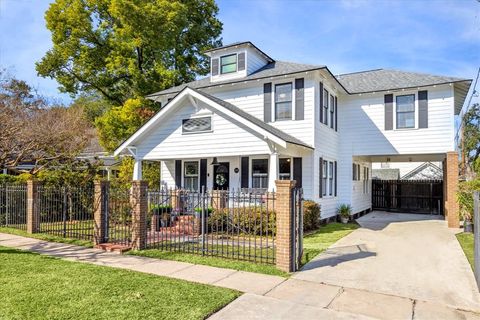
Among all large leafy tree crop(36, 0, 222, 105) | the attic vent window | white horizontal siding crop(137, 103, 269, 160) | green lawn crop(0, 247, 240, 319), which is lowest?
green lawn crop(0, 247, 240, 319)

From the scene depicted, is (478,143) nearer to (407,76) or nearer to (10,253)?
(407,76)

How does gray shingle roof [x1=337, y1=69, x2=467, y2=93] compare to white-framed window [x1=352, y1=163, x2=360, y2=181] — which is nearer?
gray shingle roof [x1=337, y1=69, x2=467, y2=93]

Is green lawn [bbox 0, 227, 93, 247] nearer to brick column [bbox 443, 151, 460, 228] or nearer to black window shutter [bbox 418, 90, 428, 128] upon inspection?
brick column [bbox 443, 151, 460, 228]

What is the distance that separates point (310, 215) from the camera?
13109mm

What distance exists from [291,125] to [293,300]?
9886 millimetres

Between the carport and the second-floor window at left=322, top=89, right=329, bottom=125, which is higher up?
the second-floor window at left=322, top=89, right=329, bottom=125

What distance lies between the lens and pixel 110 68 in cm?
2395

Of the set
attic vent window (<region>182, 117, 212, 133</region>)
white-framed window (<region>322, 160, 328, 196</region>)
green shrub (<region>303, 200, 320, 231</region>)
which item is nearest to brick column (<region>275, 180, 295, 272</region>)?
green shrub (<region>303, 200, 320, 231</region>)

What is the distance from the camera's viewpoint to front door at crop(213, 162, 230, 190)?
52.6ft

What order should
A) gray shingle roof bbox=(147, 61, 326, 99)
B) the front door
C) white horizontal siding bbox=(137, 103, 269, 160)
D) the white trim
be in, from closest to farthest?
the white trim < white horizontal siding bbox=(137, 103, 269, 160) < gray shingle roof bbox=(147, 61, 326, 99) < the front door

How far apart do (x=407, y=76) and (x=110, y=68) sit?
60.3 feet

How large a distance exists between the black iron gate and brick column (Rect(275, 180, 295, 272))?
1778 cm

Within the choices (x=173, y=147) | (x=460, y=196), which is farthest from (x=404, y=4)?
(x=173, y=147)

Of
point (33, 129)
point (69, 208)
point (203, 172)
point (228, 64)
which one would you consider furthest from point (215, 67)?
point (69, 208)
